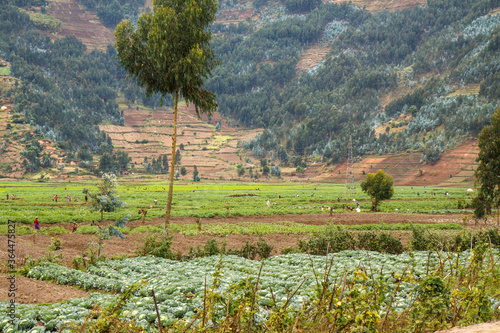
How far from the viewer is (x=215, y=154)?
184 meters

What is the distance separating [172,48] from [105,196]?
947cm

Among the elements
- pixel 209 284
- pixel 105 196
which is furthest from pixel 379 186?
pixel 209 284

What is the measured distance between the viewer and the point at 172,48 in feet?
49.4

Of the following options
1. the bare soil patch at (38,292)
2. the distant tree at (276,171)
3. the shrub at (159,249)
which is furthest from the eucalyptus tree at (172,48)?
the distant tree at (276,171)

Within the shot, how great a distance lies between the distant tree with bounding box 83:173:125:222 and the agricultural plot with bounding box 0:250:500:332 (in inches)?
243

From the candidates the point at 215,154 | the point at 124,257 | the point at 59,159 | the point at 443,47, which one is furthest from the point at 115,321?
the point at 443,47

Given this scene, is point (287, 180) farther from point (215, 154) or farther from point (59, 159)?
point (59, 159)

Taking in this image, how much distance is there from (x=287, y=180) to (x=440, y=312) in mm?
132374

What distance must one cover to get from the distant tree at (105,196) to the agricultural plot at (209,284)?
20.2 ft

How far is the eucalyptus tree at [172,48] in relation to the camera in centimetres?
1471

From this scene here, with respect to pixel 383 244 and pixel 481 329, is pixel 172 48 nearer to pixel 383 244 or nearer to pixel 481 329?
pixel 383 244

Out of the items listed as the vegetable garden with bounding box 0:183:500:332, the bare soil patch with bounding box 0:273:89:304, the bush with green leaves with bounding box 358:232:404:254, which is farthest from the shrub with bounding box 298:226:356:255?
the bare soil patch with bounding box 0:273:89:304

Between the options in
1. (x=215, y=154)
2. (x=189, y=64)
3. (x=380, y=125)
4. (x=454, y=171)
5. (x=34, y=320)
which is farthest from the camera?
(x=215, y=154)

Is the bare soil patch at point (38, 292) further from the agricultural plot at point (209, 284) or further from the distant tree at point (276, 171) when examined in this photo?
the distant tree at point (276, 171)
